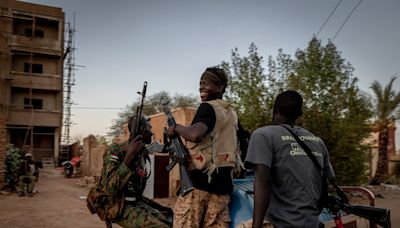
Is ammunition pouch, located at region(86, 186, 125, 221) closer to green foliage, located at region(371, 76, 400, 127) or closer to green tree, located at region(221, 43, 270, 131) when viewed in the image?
green tree, located at region(221, 43, 270, 131)

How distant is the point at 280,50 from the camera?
39.8ft

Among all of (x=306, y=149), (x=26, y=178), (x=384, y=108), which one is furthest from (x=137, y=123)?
(x=384, y=108)

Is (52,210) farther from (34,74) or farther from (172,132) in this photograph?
(34,74)

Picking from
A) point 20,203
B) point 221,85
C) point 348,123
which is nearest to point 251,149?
point 221,85

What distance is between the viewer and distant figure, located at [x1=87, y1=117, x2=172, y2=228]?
3.39 metres

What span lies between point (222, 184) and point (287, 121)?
0.64 meters

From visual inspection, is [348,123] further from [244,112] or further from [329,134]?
[244,112]

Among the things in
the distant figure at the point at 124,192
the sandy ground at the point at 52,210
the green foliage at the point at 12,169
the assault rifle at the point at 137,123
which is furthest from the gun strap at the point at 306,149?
the green foliage at the point at 12,169

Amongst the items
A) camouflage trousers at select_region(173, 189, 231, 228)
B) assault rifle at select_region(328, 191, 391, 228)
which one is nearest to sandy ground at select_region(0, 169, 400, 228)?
assault rifle at select_region(328, 191, 391, 228)

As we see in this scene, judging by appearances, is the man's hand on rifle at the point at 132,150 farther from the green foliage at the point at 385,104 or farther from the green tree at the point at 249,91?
the green foliage at the point at 385,104

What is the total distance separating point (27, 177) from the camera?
47.0ft

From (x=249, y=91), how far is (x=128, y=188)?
8634 mm

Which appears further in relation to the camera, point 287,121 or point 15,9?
point 15,9

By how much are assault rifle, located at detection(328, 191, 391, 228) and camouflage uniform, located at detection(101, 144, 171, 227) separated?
1.47 meters
